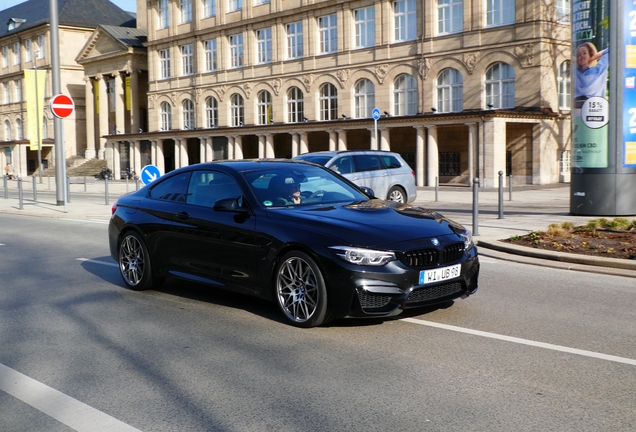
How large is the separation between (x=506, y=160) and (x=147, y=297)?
34.7 m

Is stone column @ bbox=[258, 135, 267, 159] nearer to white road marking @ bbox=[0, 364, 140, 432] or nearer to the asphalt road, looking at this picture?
the asphalt road

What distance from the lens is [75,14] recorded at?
8119 cm

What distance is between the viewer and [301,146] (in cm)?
4928

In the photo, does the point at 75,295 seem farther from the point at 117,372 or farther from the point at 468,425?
the point at 468,425

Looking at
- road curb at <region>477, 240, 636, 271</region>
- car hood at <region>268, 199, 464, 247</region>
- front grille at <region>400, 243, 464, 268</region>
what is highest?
car hood at <region>268, 199, 464, 247</region>

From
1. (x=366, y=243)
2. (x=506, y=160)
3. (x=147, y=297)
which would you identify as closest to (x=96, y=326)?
(x=147, y=297)

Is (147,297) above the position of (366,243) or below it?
below

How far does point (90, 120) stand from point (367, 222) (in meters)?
71.3

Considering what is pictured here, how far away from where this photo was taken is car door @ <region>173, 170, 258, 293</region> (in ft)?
23.9

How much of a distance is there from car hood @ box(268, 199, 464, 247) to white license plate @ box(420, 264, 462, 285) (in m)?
0.31

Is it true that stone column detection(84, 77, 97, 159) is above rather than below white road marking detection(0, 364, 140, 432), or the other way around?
above

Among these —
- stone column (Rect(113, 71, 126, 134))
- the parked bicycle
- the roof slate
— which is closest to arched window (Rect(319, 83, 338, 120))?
the parked bicycle

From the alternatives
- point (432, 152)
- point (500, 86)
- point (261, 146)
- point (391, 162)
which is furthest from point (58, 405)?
point (261, 146)

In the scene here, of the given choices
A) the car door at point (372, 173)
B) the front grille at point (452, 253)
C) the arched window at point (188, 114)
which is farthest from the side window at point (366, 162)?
the arched window at point (188, 114)
